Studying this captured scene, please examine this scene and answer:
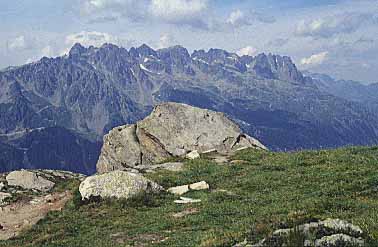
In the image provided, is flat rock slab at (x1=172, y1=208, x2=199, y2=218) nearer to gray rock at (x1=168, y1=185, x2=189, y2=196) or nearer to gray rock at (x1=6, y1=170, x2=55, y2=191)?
gray rock at (x1=168, y1=185, x2=189, y2=196)

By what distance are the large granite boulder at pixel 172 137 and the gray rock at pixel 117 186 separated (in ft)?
84.1

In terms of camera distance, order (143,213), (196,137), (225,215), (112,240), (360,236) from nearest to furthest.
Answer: (360,236), (112,240), (225,215), (143,213), (196,137)

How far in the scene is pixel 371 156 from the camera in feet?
135

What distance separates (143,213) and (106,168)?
42.5m

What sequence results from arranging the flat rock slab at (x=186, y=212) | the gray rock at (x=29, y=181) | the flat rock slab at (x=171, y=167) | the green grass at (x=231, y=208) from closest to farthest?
the green grass at (x=231, y=208), the flat rock slab at (x=186, y=212), the flat rock slab at (x=171, y=167), the gray rock at (x=29, y=181)

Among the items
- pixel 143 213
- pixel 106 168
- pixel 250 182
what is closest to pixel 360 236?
pixel 143 213

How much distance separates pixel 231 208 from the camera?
2725cm

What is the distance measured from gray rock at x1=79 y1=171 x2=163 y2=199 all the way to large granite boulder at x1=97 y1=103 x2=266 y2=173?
25.6 metres

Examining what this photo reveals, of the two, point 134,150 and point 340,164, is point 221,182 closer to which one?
point 340,164

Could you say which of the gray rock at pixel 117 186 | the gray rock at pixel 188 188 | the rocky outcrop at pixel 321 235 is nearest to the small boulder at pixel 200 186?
the gray rock at pixel 188 188

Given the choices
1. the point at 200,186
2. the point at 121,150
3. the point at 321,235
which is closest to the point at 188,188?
the point at 200,186

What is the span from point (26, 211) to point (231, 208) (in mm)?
17288

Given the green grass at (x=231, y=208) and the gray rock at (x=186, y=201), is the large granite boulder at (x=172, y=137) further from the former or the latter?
the gray rock at (x=186, y=201)

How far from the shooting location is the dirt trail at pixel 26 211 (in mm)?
30828
